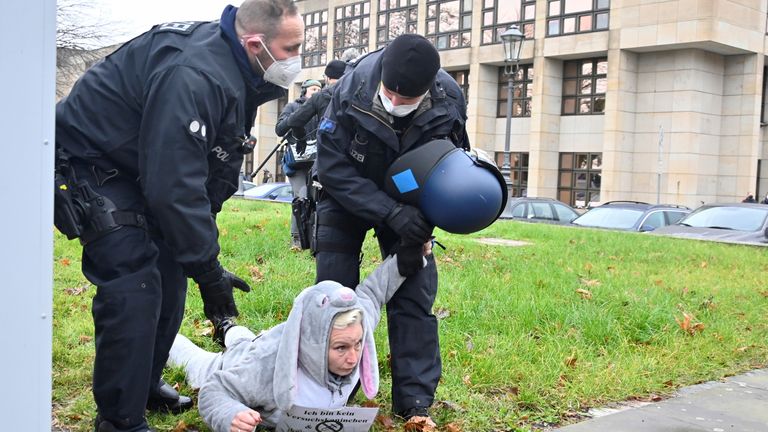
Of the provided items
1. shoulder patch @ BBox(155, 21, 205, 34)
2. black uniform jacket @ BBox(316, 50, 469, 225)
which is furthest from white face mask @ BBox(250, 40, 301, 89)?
black uniform jacket @ BBox(316, 50, 469, 225)

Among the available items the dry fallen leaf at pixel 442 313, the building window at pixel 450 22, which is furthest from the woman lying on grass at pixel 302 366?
the building window at pixel 450 22

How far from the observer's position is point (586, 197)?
3550 cm

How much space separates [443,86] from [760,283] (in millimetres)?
5874

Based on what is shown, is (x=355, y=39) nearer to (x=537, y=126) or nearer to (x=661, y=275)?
(x=537, y=126)

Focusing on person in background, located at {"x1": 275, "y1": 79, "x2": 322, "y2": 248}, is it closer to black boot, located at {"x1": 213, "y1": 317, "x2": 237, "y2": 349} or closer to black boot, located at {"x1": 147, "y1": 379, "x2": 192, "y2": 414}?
black boot, located at {"x1": 213, "y1": 317, "x2": 237, "y2": 349}

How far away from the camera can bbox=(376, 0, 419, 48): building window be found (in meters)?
41.2

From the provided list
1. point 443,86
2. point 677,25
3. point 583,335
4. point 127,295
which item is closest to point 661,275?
point 583,335

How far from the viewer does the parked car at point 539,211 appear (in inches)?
736

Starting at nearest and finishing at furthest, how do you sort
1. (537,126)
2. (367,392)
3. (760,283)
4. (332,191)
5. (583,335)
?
(367,392) < (332,191) < (583,335) < (760,283) < (537,126)

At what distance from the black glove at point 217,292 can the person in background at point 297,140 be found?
427 cm

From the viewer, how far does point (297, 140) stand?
8078 millimetres

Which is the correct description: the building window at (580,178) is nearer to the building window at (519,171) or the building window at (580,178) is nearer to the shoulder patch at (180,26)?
the building window at (519,171)

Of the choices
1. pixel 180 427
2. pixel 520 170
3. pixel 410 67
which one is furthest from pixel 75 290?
pixel 520 170

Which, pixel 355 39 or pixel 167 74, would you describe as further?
pixel 355 39
